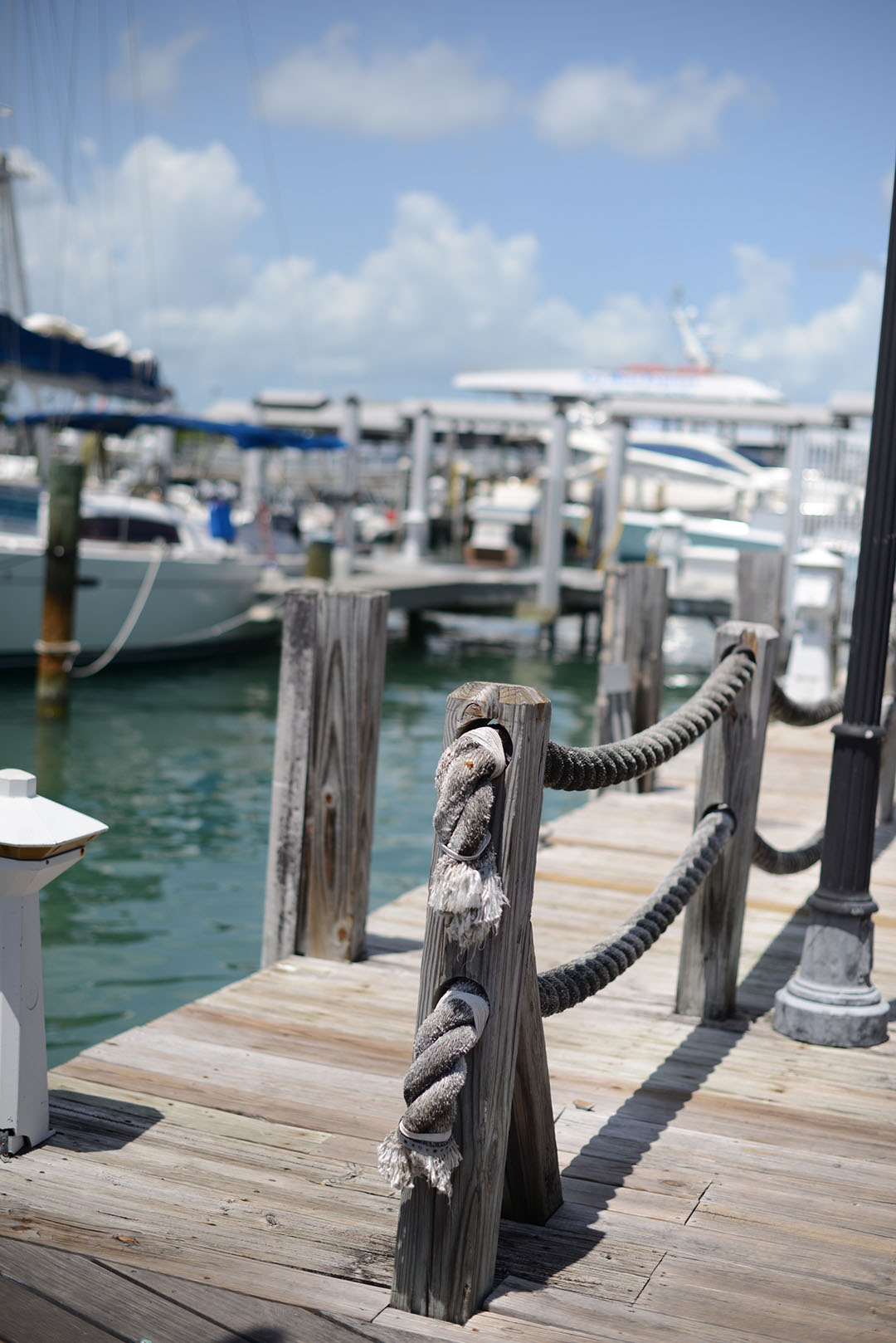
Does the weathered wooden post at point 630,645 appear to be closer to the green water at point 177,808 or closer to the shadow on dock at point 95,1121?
the green water at point 177,808

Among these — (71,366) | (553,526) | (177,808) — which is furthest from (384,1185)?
(553,526)

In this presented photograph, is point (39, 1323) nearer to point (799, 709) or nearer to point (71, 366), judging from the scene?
point (799, 709)

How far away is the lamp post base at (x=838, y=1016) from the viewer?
12.8ft

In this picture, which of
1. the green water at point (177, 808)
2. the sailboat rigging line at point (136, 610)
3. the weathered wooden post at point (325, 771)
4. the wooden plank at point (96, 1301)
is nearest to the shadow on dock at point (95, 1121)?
the wooden plank at point (96, 1301)

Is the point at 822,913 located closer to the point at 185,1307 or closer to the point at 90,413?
the point at 185,1307

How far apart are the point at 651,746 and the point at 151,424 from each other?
62.6 ft

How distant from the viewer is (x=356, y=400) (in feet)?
81.8

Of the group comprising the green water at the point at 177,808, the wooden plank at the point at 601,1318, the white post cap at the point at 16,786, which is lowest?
the green water at the point at 177,808

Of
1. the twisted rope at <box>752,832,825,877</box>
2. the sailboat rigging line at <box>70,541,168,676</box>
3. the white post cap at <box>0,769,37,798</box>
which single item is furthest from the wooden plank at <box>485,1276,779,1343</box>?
the sailboat rigging line at <box>70,541,168,676</box>

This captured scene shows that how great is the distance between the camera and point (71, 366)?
2045 centimetres

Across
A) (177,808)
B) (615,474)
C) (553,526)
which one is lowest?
(177,808)

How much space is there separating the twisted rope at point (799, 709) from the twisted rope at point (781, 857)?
433mm

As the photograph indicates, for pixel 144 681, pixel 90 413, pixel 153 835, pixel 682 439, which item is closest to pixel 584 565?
pixel 682 439

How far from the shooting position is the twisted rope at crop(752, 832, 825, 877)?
4328 millimetres
